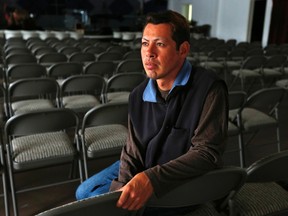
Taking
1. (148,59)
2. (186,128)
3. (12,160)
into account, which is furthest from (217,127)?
(12,160)

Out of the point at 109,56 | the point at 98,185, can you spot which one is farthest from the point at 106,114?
the point at 109,56

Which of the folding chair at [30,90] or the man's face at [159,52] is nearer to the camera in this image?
the man's face at [159,52]

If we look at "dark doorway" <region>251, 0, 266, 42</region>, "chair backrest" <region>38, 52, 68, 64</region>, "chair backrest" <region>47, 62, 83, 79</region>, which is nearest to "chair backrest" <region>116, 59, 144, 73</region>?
"chair backrest" <region>47, 62, 83, 79</region>

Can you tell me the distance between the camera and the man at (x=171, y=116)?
1.39 m

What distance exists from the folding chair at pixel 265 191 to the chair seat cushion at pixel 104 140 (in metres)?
1.10

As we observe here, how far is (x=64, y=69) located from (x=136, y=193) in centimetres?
394

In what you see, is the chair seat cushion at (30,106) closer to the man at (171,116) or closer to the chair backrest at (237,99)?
Answer: the chair backrest at (237,99)

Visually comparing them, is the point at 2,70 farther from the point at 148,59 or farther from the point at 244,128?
the point at 148,59

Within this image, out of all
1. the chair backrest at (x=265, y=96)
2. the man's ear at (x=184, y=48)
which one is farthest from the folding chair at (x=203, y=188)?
the chair backrest at (x=265, y=96)

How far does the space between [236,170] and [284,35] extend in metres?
12.4

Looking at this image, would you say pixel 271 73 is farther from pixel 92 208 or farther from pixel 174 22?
pixel 92 208

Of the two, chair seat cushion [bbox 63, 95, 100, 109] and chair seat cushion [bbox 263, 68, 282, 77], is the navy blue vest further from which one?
chair seat cushion [bbox 263, 68, 282, 77]

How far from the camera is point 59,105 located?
12.5 ft

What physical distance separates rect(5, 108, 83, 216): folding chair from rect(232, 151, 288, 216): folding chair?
4.35ft
